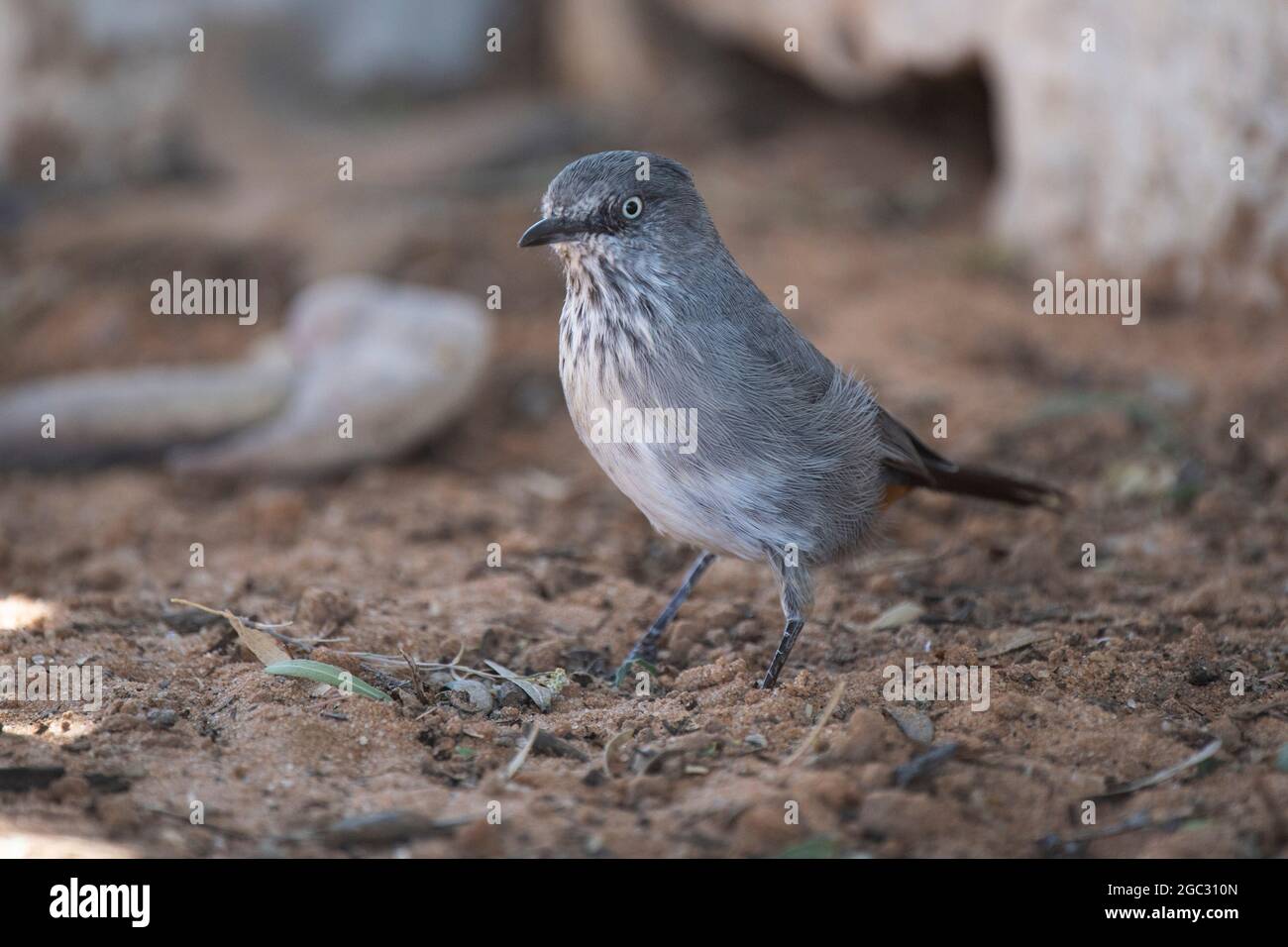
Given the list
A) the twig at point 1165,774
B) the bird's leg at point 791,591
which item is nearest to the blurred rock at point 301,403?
the bird's leg at point 791,591

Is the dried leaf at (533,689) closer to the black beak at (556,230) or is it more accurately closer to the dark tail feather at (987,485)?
the black beak at (556,230)

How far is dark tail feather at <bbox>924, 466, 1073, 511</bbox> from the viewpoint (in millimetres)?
4645

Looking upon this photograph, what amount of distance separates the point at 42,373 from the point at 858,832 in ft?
21.9

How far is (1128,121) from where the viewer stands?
24.4 ft

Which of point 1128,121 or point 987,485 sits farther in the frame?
point 1128,121

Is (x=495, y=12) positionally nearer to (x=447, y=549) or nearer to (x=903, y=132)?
(x=903, y=132)

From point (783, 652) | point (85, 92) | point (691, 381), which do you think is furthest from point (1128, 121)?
point (85, 92)

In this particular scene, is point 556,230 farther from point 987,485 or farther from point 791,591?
point 987,485

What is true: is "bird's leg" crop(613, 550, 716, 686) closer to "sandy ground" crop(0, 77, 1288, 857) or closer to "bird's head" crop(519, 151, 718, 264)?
"sandy ground" crop(0, 77, 1288, 857)

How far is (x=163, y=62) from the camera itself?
34.0 ft

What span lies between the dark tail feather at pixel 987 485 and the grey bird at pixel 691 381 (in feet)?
1.88

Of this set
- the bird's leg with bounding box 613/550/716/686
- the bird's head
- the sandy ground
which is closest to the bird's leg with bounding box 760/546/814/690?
the sandy ground

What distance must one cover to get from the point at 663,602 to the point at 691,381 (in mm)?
1206

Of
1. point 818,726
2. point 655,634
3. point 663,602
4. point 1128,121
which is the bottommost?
point 818,726
